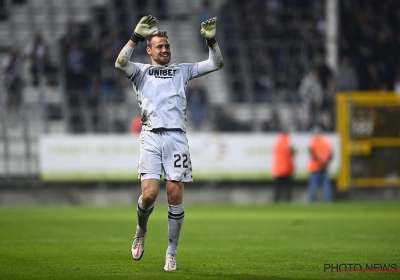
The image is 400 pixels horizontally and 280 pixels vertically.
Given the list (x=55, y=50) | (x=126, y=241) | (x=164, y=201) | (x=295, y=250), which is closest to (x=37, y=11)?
(x=55, y=50)

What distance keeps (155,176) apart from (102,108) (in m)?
15.7

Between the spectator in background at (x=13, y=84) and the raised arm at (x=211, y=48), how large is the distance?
15.7m

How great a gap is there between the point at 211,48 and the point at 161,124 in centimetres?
89

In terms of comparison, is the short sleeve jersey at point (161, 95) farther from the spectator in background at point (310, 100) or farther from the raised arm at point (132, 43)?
the spectator in background at point (310, 100)

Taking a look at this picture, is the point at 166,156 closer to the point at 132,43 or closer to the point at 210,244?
the point at 132,43

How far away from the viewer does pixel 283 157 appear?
73.8 ft

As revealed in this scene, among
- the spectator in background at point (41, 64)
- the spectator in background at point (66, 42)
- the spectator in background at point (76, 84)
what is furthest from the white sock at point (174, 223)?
the spectator in background at point (66, 42)

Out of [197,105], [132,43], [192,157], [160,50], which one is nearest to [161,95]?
[160,50]

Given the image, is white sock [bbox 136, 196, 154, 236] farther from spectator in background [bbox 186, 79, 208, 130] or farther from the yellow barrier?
the yellow barrier

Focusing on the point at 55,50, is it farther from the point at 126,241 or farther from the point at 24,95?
the point at 126,241

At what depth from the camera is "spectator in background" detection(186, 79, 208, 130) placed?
23797mm

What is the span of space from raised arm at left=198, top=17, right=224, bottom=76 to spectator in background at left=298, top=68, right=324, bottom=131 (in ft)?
51.2

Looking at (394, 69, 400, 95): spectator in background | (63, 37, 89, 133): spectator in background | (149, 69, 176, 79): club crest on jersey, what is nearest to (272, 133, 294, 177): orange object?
(394, 69, 400, 95): spectator in background

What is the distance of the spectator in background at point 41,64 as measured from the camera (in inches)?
949
